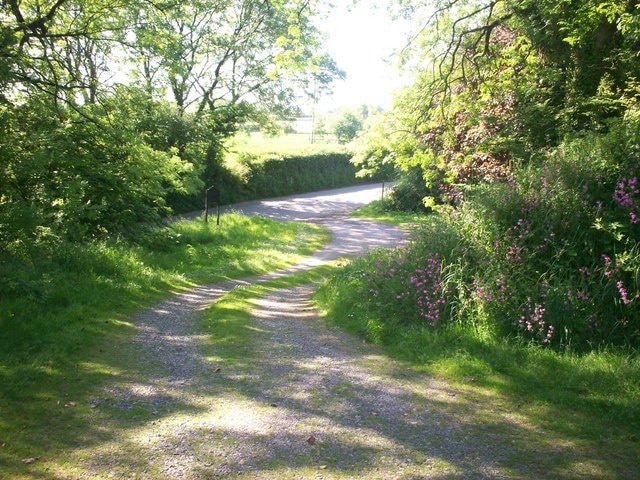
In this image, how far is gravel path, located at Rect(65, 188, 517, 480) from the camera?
4.01 meters

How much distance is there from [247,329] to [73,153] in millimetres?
6252

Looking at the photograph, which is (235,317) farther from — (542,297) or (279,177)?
(279,177)

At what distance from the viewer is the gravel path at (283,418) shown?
401 cm

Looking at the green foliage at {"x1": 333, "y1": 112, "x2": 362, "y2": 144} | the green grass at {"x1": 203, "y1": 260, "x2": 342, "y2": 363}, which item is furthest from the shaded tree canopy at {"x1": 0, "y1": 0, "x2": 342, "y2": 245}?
the green foliage at {"x1": 333, "y1": 112, "x2": 362, "y2": 144}

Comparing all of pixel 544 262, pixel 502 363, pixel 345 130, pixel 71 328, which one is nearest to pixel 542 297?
pixel 544 262

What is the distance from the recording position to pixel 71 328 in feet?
24.5

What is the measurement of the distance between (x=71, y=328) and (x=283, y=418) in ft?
13.4

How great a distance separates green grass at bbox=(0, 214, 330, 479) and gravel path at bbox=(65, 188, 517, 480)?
0.91 ft

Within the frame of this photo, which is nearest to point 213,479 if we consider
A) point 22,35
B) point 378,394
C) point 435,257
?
point 378,394

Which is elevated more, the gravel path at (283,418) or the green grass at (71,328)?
the green grass at (71,328)

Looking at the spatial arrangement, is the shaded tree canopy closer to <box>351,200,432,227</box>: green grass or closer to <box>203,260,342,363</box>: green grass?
<box>203,260,342,363</box>: green grass

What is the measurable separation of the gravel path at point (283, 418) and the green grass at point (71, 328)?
0.91 feet

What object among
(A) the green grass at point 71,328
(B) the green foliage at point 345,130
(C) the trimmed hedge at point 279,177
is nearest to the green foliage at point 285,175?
(C) the trimmed hedge at point 279,177

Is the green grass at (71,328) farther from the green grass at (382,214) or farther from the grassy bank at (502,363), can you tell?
the green grass at (382,214)
